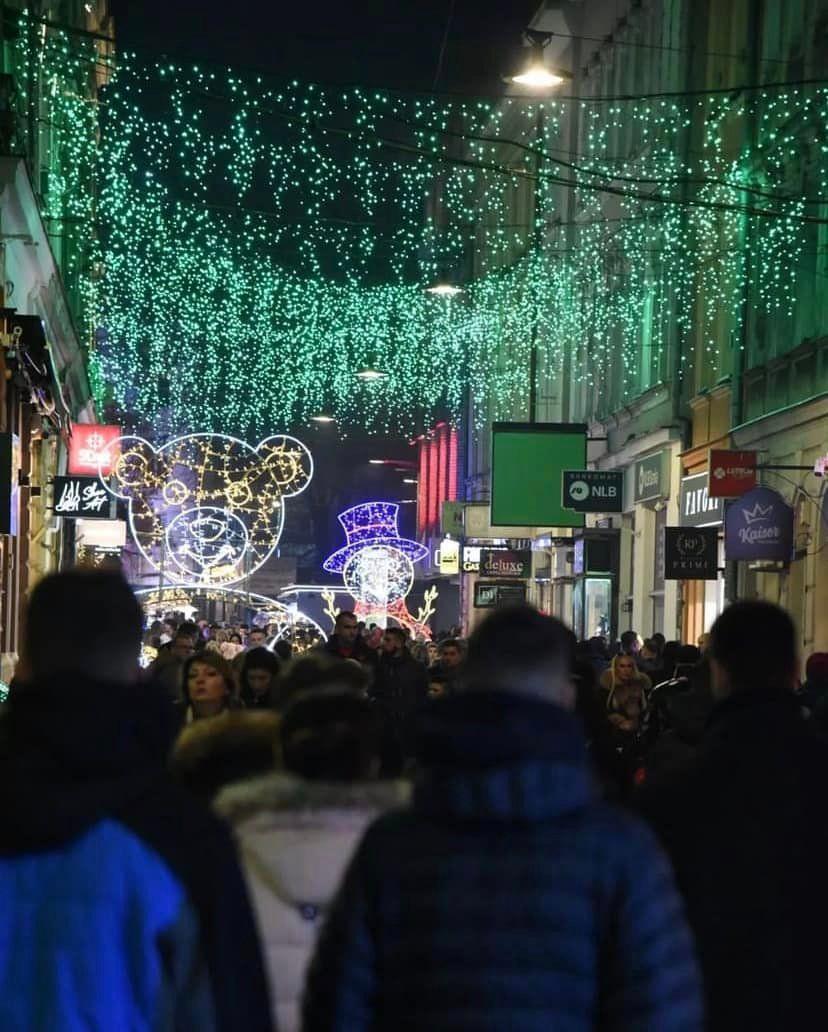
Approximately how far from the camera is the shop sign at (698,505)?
29.5 m

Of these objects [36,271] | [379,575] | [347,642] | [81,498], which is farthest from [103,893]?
[379,575]

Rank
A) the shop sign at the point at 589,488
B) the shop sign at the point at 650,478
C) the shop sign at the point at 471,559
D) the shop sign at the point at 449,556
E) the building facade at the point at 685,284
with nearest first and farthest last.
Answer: the building facade at the point at 685,284 < the shop sign at the point at 589,488 < the shop sign at the point at 650,478 < the shop sign at the point at 471,559 < the shop sign at the point at 449,556

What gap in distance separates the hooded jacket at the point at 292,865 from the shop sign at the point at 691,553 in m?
22.6

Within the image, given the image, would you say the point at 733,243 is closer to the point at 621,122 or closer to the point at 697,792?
the point at 621,122

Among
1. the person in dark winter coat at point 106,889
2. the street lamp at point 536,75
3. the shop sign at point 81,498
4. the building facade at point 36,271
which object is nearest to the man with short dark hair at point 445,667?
the building facade at point 36,271

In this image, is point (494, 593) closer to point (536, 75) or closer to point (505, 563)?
point (505, 563)

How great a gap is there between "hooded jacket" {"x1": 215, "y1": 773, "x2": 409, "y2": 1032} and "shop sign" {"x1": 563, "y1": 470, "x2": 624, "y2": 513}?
29.0 metres

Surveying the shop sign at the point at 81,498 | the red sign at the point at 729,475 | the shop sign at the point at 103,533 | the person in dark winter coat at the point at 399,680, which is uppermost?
the red sign at the point at 729,475

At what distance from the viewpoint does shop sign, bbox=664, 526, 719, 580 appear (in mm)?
26906

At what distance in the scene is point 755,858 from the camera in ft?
14.1

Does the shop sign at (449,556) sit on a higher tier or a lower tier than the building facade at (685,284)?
lower

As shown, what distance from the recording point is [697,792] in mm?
4441

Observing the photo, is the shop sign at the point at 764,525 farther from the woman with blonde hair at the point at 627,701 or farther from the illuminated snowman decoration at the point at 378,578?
the illuminated snowman decoration at the point at 378,578

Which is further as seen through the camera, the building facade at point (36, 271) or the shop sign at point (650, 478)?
the shop sign at point (650, 478)
